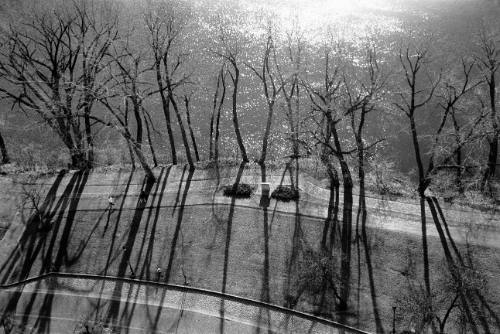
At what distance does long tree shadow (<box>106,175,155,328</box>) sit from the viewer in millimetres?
24152

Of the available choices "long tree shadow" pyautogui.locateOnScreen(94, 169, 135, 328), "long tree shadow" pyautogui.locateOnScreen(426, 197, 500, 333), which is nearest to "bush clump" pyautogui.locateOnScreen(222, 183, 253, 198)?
"long tree shadow" pyautogui.locateOnScreen(94, 169, 135, 328)

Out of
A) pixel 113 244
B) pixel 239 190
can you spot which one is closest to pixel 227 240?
pixel 239 190

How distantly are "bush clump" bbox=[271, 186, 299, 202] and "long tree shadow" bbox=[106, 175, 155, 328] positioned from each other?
27.3ft

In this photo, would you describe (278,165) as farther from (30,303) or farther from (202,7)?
(202,7)

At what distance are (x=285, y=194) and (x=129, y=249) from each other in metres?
9.83

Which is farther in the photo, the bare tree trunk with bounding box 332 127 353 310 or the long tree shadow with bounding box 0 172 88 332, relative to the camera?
the long tree shadow with bounding box 0 172 88 332

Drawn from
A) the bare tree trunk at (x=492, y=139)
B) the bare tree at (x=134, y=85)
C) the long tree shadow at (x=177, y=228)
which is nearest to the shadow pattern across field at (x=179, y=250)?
the long tree shadow at (x=177, y=228)

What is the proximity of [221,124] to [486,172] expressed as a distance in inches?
885

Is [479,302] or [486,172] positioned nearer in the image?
[479,302]

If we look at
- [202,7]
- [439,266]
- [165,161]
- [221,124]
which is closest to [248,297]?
[439,266]

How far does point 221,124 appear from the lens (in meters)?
45.4

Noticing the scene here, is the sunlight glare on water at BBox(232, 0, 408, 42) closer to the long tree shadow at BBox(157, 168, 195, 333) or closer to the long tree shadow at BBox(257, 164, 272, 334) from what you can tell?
the long tree shadow at BBox(157, 168, 195, 333)

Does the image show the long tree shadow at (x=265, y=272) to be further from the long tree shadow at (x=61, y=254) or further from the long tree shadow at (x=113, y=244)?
the long tree shadow at (x=61, y=254)

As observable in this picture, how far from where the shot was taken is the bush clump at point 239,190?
3091 cm
